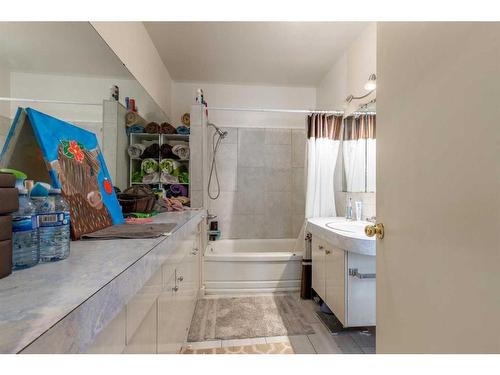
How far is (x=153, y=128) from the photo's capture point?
2.18 metres

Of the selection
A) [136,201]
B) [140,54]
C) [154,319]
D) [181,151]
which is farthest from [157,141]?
[154,319]

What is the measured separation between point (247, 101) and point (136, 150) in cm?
163

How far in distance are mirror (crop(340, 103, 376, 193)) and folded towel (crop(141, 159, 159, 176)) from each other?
189 cm

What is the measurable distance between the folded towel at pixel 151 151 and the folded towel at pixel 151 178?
170 mm

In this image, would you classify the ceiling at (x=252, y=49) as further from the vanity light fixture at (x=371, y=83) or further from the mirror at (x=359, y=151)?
the mirror at (x=359, y=151)

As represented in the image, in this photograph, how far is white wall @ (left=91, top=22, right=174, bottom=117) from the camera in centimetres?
142

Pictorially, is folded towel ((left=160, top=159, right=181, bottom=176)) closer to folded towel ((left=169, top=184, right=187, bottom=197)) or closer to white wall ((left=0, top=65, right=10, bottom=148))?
folded towel ((left=169, top=184, right=187, bottom=197))

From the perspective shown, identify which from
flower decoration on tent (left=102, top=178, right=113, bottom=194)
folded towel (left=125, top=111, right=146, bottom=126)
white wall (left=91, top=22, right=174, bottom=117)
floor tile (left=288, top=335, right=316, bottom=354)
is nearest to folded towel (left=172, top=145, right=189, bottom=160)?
folded towel (left=125, top=111, right=146, bottom=126)

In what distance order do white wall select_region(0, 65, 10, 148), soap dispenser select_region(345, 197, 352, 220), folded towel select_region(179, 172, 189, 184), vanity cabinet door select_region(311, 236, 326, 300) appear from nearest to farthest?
white wall select_region(0, 65, 10, 148)
vanity cabinet door select_region(311, 236, 326, 300)
soap dispenser select_region(345, 197, 352, 220)
folded towel select_region(179, 172, 189, 184)

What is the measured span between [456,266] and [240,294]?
6.64 ft

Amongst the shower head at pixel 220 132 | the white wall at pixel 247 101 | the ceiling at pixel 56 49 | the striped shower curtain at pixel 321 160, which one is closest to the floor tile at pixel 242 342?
the striped shower curtain at pixel 321 160

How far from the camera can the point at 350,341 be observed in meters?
1.58

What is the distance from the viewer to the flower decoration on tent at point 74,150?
0.92 m
